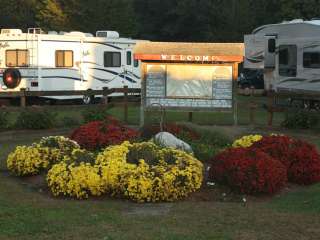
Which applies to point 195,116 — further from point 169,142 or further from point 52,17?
point 52,17

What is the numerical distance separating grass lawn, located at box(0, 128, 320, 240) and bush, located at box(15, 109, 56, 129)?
6702 millimetres

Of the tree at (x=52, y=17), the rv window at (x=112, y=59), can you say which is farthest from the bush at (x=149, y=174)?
the tree at (x=52, y=17)

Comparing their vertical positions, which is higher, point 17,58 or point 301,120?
point 17,58

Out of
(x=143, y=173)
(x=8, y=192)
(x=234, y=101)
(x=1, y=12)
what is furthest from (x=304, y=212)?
(x=1, y=12)

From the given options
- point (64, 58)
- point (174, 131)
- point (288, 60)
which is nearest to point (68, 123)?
point (174, 131)

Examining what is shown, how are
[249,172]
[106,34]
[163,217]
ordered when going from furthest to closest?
1. [106,34]
2. [249,172]
3. [163,217]

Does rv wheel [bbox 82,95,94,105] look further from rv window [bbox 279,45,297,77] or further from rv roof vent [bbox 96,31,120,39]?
rv window [bbox 279,45,297,77]

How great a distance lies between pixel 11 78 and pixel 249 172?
54.6ft

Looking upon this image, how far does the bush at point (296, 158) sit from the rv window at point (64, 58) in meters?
15.9

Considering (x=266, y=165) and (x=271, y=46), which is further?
(x=271, y=46)

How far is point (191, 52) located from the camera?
1365 centimetres

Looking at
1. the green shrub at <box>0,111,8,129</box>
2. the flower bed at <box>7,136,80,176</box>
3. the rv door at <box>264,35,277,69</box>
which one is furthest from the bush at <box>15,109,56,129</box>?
the rv door at <box>264,35,277,69</box>

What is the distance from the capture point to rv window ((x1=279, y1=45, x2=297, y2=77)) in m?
24.3

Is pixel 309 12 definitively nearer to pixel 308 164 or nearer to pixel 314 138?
pixel 314 138
